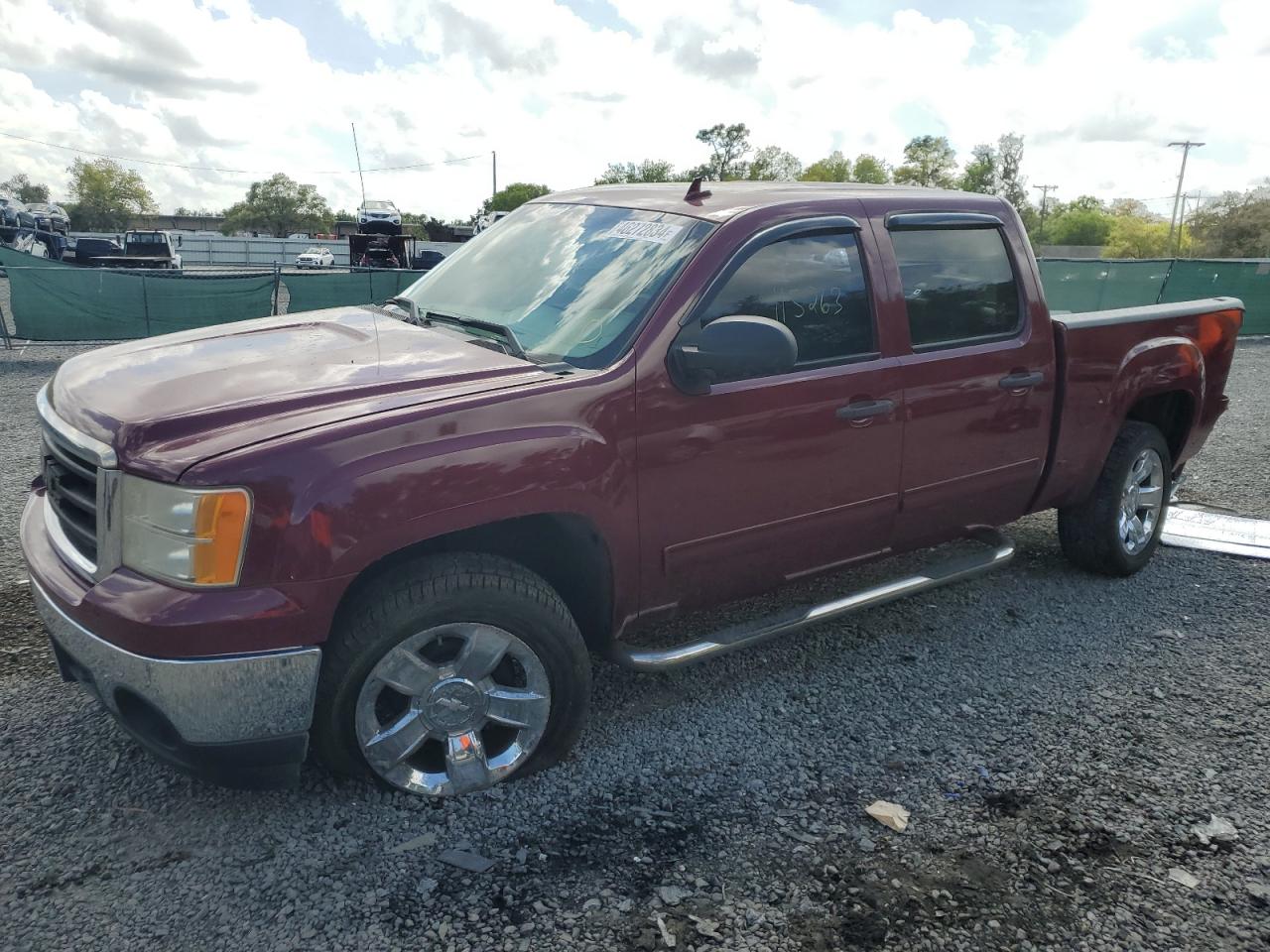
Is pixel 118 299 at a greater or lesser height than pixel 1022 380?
lesser

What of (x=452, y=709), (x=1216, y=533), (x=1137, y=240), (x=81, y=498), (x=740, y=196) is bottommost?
(x=1216, y=533)

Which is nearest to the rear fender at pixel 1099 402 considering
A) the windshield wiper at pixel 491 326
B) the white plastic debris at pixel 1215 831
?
the white plastic debris at pixel 1215 831

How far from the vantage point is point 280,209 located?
110500mm

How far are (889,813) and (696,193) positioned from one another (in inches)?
91.8

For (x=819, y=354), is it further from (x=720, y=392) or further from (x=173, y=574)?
(x=173, y=574)

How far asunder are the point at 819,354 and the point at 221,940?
2595 mm

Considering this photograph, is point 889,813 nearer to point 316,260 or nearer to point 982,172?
point 316,260

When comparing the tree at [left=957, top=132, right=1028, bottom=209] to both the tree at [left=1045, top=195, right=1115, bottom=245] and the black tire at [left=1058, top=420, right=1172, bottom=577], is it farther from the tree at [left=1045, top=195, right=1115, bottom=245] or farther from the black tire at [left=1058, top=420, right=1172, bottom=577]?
the black tire at [left=1058, top=420, right=1172, bottom=577]

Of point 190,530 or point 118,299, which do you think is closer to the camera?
point 190,530

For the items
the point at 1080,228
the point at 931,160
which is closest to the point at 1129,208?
the point at 1080,228

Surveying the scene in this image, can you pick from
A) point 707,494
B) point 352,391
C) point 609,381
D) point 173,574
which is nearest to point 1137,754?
point 707,494

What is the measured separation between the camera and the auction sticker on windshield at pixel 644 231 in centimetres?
340

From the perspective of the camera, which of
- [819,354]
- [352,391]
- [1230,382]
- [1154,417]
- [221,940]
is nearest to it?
[221,940]

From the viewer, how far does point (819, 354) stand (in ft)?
11.4
